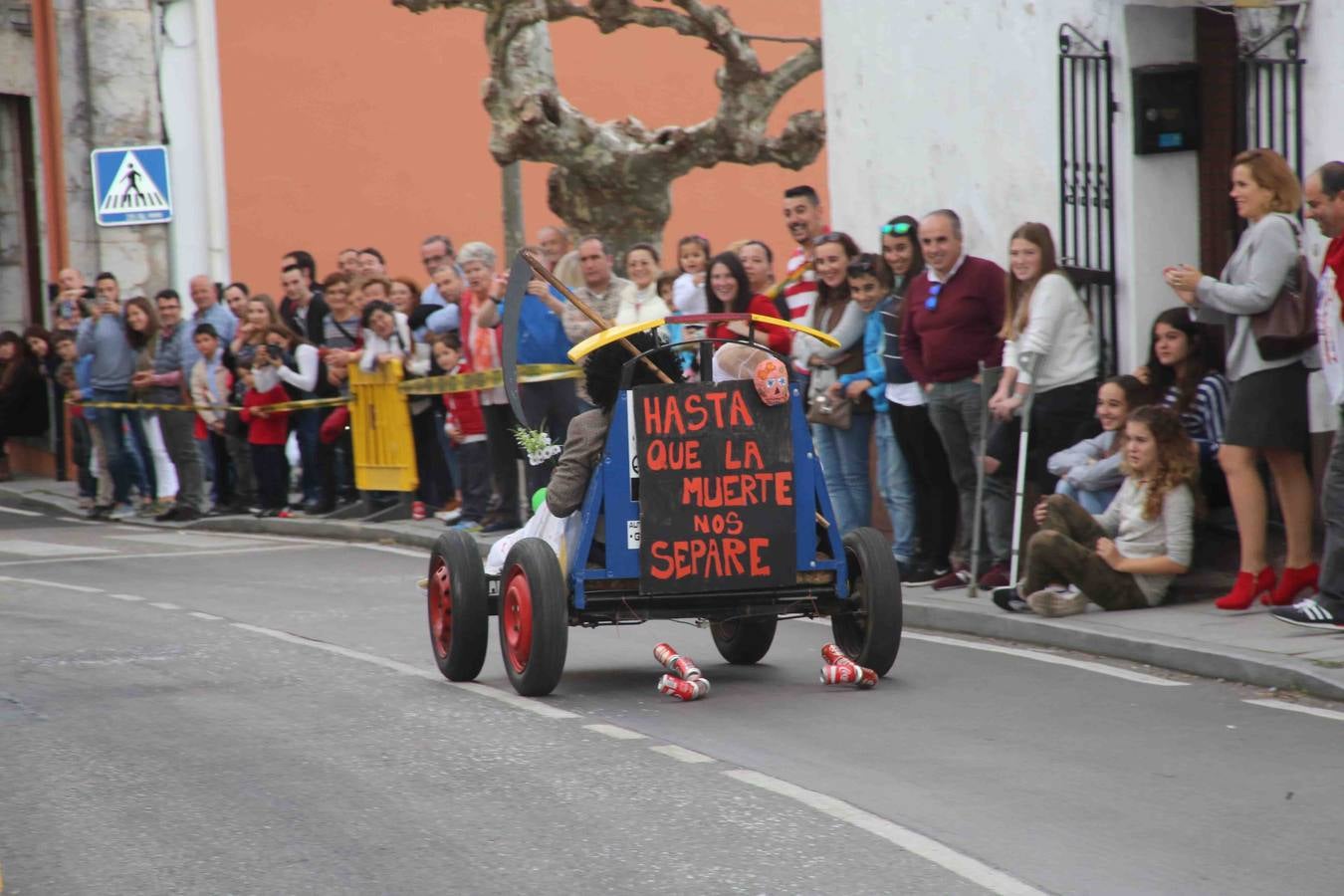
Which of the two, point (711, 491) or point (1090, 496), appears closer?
point (711, 491)

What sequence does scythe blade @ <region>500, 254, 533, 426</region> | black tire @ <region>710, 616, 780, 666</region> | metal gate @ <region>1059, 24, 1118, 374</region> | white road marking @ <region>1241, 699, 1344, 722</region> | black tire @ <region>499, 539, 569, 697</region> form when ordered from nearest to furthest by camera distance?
1. white road marking @ <region>1241, 699, 1344, 722</region>
2. black tire @ <region>499, 539, 569, 697</region>
3. black tire @ <region>710, 616, 780, 666</region>
4. scythe blade @ <region>500, 254, 533, 426</region>
5. metal gate @ <region>1059, 24, 1118, 374</region>

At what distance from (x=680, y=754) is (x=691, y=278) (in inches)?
291

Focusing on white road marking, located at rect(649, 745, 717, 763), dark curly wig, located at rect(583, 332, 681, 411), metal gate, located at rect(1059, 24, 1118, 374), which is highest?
metal gate, located at rect(1059, 24, 1118, 374)

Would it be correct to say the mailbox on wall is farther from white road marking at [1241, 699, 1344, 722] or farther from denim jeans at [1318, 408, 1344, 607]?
white road marking at [1241, 699, 1344, 722]

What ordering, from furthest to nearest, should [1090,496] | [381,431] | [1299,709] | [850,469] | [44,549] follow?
[44,549]
[381,431]
[850,469]
[1090,496]
[1299,709]

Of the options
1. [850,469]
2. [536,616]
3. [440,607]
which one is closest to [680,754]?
[536,616]

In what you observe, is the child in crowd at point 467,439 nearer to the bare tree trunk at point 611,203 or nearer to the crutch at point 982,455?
the bare tree trunk at point 611,203

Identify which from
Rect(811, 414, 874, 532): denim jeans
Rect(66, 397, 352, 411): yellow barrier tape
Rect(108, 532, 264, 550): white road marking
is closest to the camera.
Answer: Rect(811, 414, 874, 532): denim jeans

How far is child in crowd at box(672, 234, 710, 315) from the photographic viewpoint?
1475cm

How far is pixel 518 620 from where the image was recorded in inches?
365

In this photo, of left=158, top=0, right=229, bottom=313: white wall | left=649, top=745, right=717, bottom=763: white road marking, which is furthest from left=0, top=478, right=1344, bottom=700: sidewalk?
left=158, top=0, right=229, bottom=313: white wall

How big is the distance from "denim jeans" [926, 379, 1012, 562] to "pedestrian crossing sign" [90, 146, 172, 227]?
13589 mm

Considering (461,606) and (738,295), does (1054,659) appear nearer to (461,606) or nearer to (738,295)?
(461,606)

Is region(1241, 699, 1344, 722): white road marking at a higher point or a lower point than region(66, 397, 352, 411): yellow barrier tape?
lower
